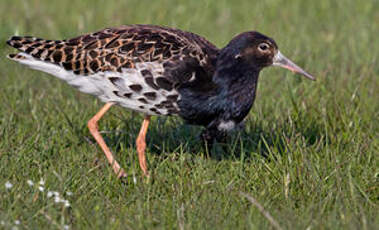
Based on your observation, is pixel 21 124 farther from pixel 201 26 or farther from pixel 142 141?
pixel 201 26

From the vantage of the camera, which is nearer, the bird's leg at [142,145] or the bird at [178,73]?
the bird at [178,73]

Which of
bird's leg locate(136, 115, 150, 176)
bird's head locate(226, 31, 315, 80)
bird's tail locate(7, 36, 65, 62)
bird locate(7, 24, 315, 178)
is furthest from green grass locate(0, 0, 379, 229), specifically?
bird's tail locate(7, 36, 65, 62)

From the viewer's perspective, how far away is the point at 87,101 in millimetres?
8562

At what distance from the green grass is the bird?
42 cm

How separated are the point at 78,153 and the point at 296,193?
2.34m

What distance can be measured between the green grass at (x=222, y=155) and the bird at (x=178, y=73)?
16.4 inches

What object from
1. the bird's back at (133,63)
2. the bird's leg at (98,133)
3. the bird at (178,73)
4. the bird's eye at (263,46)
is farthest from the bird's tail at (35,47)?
the bird's eye at (263,46)

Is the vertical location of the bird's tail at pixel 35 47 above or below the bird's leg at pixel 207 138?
above

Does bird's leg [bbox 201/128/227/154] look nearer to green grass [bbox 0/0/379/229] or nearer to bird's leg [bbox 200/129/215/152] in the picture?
bird's leg [bbox 200/129/215/152]

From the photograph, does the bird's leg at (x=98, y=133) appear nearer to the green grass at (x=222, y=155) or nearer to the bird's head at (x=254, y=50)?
the green grass at (x=222, y=155)

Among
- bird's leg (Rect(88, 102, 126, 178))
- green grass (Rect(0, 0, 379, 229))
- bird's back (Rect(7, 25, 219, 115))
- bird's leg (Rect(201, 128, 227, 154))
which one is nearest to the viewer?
green grass (Rect(0, 0, 379, 229))

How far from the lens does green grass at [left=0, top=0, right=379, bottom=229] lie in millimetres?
5379

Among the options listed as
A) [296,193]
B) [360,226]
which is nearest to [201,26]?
[296,193]

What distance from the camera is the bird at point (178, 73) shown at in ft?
21.2
